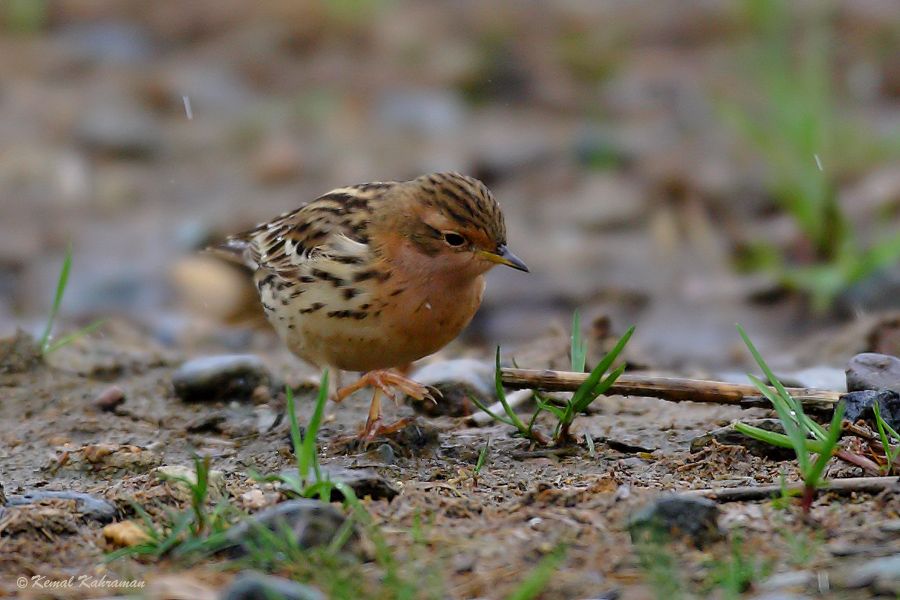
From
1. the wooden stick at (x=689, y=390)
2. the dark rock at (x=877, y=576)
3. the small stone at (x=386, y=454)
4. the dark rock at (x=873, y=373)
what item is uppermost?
the dark rock at (x=873, y=373)

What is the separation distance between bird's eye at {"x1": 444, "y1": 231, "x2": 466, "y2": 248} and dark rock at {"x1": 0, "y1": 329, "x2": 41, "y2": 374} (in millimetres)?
2505

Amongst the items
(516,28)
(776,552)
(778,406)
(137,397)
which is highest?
(516,28)

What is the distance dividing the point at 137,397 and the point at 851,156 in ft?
24.0

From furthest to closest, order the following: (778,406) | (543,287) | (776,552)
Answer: (543,287)
(778,406)
(776,552)

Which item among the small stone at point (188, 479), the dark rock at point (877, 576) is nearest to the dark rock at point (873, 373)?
the dark rock at point (877, 576)

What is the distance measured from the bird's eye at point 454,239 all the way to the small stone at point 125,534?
2226 mm

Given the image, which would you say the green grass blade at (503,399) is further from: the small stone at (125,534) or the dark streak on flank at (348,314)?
the small stone at (125,534)

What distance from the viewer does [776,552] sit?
4195 mm

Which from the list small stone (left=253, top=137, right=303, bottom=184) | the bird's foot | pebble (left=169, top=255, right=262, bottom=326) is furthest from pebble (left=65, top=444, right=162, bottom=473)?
small stone (left=253, top=137, right=303, bottom=184)

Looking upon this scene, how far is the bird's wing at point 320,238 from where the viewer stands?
21.3 feet

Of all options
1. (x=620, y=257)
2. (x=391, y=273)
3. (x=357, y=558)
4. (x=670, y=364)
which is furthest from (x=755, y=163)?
(x=357, y=558)

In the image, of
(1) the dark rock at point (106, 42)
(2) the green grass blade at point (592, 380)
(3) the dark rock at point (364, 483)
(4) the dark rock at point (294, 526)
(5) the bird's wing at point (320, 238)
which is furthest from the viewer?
(1) the dark rock at point (106, 42)

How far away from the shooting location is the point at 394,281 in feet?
20.4

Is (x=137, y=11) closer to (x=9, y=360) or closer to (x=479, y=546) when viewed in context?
(x=9, y=360)
